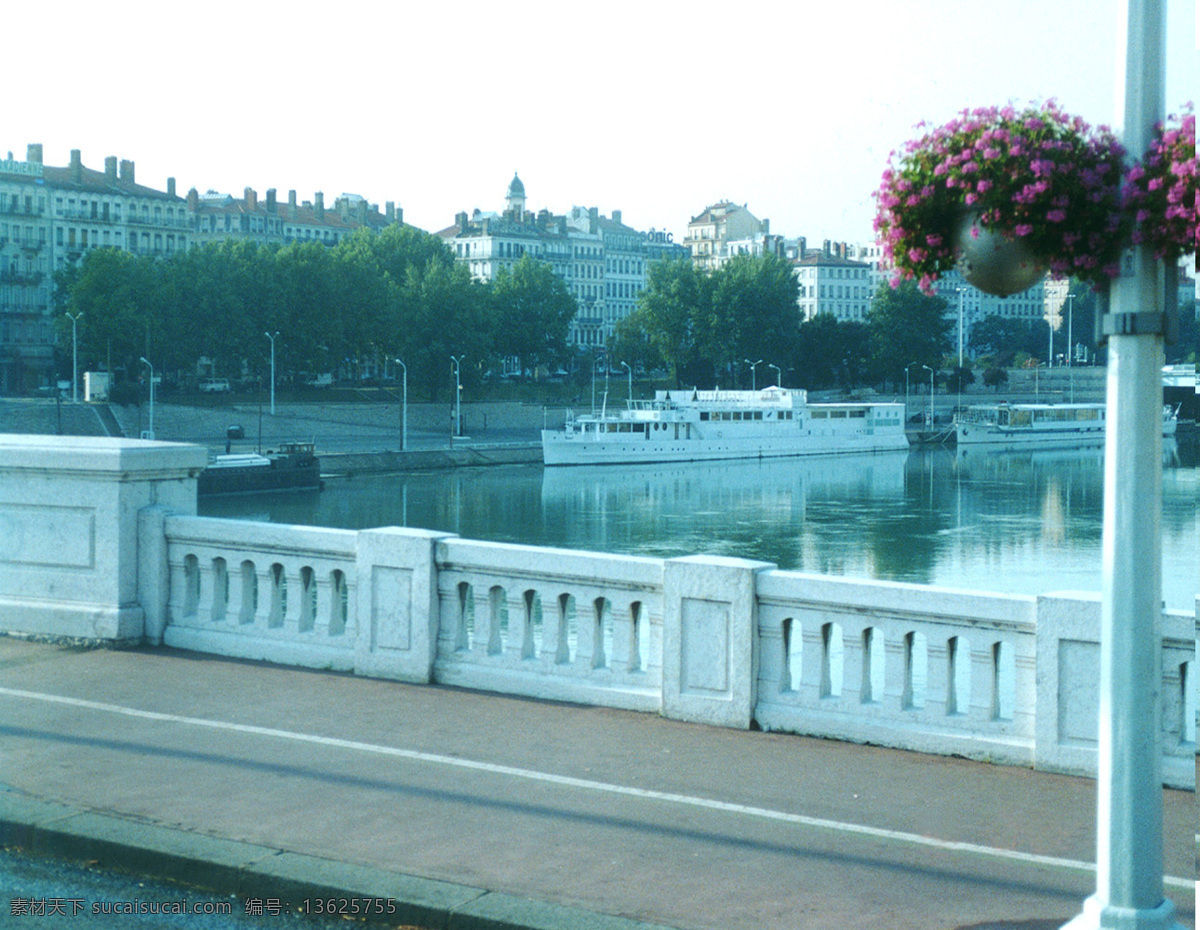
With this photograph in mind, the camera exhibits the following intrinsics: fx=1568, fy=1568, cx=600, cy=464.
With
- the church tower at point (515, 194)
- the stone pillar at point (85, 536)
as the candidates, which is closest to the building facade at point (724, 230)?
the church tower at point (515, 194)

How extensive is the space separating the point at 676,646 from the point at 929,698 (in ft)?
3.92

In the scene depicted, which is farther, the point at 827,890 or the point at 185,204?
the point at 185,204

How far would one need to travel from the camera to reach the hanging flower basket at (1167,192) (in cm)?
406

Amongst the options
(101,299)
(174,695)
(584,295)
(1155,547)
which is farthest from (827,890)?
(584,295)

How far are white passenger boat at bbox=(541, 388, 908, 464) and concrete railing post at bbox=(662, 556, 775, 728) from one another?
6865 cm

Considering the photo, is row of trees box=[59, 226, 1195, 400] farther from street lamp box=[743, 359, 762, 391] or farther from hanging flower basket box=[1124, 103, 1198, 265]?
hanging flower basket box=[1124, 103, 1198, 265]

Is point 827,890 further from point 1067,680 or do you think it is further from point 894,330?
point 894,330

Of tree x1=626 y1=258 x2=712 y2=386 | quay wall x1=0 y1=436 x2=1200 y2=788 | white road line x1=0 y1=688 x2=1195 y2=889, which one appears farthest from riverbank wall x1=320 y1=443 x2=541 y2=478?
white road line x1=0 y1=688 x2=1195 y2=889

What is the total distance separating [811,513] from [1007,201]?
50.7 m

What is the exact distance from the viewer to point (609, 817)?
591 centimetres

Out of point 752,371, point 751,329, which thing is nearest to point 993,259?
point 751,329

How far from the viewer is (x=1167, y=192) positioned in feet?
13.4

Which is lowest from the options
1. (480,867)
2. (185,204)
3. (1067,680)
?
(480,867)

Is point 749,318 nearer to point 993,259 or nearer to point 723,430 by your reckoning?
point 723,430
